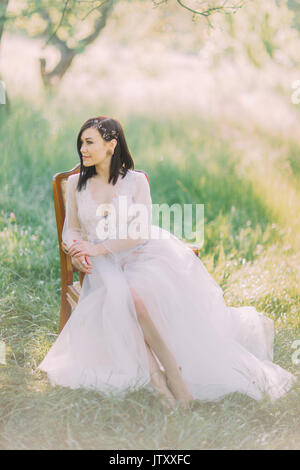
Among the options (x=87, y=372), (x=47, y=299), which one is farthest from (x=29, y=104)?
(x=87, y=372)

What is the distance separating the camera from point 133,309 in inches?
98.4

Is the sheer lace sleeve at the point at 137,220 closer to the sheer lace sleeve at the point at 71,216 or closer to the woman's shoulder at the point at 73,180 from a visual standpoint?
the sheer lace sleeve at the point at 71,216

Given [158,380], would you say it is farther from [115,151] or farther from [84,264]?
[115,151]

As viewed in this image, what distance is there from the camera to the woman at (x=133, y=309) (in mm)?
2498

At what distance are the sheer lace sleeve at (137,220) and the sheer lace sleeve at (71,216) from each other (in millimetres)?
182

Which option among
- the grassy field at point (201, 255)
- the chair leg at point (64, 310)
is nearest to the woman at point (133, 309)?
the grassy field at point (201, 255)

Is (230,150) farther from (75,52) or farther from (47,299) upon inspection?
(47,299)

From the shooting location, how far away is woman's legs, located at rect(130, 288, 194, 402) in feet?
8.09

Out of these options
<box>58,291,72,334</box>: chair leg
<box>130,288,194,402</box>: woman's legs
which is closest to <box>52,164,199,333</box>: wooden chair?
<box>58,291,72,334</box>: chair leg

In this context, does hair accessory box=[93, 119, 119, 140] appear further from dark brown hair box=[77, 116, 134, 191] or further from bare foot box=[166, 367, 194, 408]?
bare foot box=[166, 367, 194, 408]

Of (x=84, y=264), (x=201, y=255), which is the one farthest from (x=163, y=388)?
(x=201, y=255)

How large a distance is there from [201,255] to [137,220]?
1.77 meters

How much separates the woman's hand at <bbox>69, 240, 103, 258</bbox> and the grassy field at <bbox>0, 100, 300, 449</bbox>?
676mm

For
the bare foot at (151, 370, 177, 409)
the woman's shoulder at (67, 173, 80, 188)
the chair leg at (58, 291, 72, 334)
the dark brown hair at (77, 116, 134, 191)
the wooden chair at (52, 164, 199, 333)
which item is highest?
the dark brown hair at (77, 116, 134, 191)
